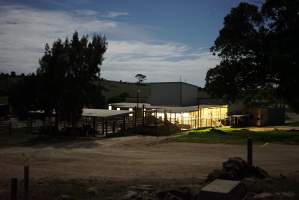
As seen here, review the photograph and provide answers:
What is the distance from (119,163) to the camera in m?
26.1

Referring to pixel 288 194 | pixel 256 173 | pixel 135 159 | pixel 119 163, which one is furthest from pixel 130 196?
pixel 135 159

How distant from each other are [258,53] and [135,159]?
1856 cm

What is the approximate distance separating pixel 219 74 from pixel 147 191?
32.4 m

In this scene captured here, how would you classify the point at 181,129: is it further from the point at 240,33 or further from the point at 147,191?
the point at 147,191

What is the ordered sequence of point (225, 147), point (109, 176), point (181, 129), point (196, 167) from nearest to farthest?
point (109, 176)
point (196, 167)
point (225, 147)
point (181, 129)

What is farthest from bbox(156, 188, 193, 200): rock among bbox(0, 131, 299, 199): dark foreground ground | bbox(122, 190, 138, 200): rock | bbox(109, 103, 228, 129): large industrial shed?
bbox(109, 103, 228, 129): large industrial shed

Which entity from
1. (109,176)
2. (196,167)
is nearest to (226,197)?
(109,176)

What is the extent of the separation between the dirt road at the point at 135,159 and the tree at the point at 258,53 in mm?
6843

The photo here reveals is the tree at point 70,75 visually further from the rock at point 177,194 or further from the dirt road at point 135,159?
the rock at point 177,194

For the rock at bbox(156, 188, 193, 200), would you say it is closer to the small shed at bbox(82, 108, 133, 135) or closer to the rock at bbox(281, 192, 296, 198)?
the rock at bbox(281, 192, 296, 198)

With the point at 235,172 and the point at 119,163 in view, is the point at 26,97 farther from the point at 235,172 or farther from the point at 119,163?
the point at 235,172

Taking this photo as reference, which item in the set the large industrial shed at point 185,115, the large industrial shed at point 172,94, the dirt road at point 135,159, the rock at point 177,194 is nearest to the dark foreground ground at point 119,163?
the dirt road at point 135,159

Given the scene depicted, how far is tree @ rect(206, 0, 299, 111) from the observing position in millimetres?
36750

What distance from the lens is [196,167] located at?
935 inches
